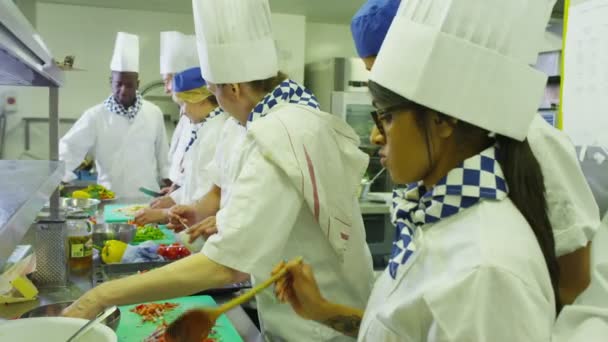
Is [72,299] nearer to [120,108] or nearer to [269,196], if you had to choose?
[269,196]

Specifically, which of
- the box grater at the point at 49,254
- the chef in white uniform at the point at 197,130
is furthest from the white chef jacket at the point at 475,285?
the chef in white uniform at the point at 197,130

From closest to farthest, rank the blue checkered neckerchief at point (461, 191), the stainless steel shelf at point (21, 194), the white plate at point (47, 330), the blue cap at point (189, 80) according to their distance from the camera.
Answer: the stainless steel shelf at point (21, 194)
the blue checkered neckerchief at point (461, 191)
the white plate at point (47, 330)
the blue cap at point (189, 80)

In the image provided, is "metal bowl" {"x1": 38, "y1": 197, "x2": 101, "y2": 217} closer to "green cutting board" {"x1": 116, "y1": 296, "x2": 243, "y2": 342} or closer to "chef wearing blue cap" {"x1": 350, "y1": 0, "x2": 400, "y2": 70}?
"green cutting board" {"x1": 116, "y1": 296, "x2": 243, "y2": 342}

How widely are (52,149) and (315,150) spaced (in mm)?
1046

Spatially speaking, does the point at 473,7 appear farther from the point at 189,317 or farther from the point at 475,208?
the point at 189,317

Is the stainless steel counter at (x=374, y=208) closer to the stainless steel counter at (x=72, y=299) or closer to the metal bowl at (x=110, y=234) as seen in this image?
the metal bowl at (x=110, y=234)

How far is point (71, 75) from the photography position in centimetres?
527

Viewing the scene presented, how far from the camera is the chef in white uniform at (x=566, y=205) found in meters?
1.03

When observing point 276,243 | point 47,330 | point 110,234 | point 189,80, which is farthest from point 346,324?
point 189,80

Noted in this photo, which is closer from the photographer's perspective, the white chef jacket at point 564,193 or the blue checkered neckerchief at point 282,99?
the white chef jacket at point 564,193

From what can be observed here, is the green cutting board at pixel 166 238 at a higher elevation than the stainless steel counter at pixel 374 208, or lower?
higher

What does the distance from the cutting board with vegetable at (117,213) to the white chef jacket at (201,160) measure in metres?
0.26

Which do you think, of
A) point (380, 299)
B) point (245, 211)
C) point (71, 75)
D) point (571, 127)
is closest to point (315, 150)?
point (245, 211)

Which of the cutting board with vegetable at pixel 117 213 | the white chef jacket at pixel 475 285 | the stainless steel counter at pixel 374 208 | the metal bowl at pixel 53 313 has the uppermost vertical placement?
the white chef jacket at pixel 475 285
